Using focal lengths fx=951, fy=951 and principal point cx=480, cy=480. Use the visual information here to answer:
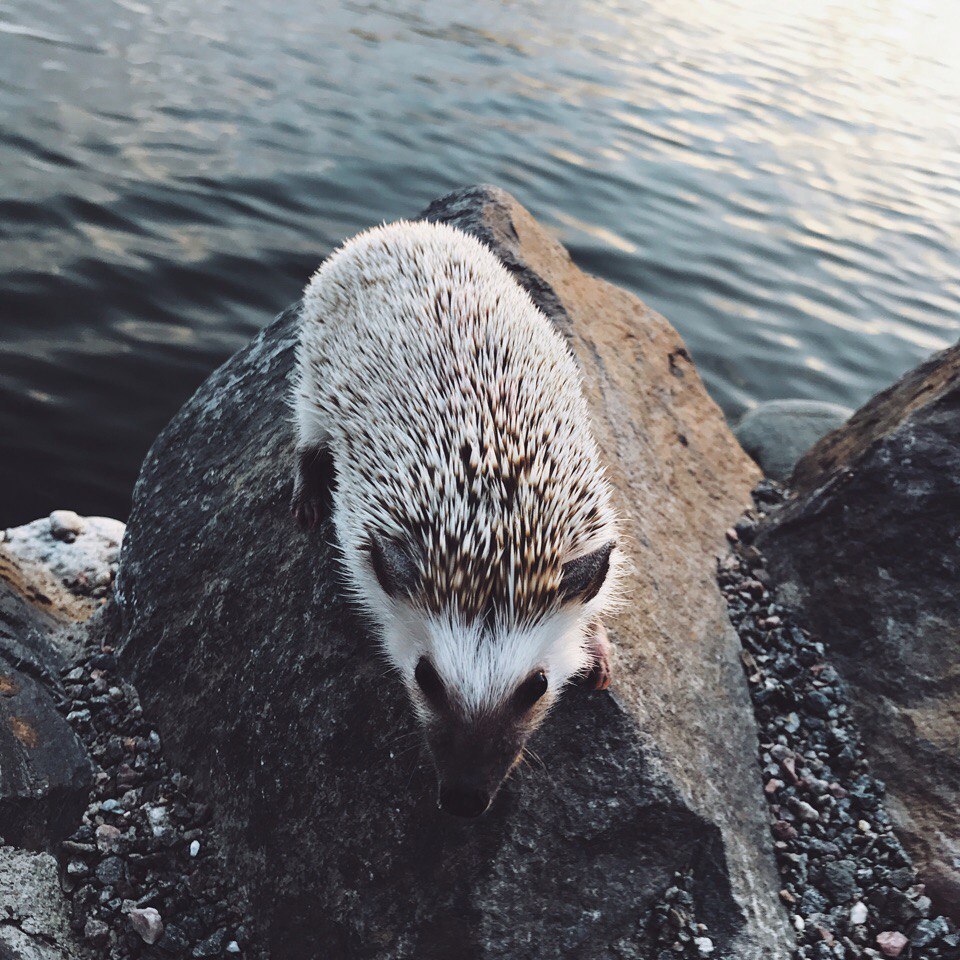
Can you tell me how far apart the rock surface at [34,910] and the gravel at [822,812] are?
132 inches

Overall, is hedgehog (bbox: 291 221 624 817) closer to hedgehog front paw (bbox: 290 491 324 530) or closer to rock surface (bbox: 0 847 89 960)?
hedgehog front paw (bbox: 290 491 324 530)

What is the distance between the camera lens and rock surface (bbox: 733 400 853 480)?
9625 millimetres

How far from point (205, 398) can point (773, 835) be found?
15.3 ft

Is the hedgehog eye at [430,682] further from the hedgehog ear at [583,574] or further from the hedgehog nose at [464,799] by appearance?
the hedgehog ear at [583,574]

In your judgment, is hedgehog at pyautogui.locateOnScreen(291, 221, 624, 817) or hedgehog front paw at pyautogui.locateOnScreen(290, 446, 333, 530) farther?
hedgehog front paw at pyautogui.locateOnScreen(290, 446, 333, 530)

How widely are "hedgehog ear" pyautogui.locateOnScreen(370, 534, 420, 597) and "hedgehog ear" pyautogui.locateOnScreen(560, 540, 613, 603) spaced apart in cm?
69

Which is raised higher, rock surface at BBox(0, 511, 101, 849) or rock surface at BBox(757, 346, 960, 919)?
rock surface at BBox(757, 346, 960, 919)

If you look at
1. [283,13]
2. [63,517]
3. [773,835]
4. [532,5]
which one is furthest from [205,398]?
[532,5]

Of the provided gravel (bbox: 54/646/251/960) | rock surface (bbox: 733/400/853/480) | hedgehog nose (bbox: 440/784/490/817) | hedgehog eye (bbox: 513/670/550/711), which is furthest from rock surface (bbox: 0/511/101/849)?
rock surface (bbox: 733/400/853/480)

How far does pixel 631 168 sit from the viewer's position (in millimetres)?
16531

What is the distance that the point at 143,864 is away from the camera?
4.68 m

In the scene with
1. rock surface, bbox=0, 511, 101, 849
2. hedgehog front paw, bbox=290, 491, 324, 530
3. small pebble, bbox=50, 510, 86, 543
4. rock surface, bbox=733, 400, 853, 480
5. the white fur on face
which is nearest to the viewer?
the white fur on face

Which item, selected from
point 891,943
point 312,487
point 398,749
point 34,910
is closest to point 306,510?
point 312,487

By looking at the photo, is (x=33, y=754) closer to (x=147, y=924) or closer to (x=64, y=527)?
(x=147, y=924)
